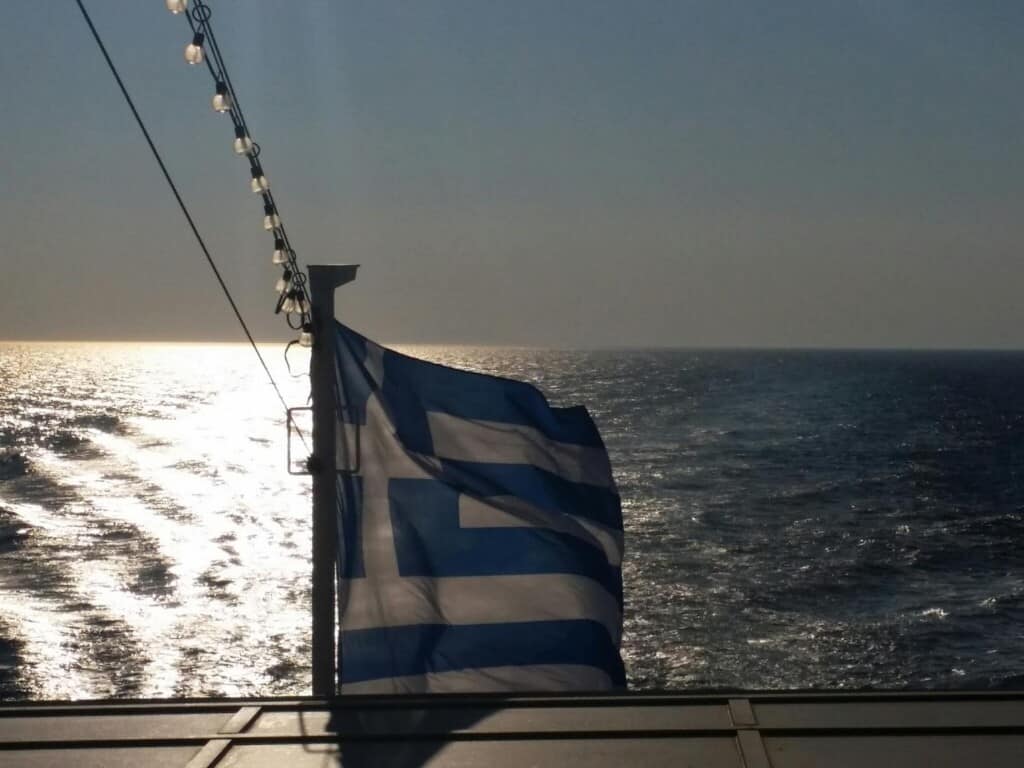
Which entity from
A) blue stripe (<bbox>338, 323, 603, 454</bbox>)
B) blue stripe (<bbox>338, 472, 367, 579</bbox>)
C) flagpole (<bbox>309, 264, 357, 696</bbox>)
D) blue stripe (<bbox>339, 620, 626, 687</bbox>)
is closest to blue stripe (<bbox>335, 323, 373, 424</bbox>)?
blue stripe (<bbox>338, 323, 603, 454</bbox>)

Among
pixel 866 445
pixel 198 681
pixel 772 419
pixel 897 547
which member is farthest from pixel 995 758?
pixel 772 419

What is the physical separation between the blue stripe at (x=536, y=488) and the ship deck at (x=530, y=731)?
2.60 meters

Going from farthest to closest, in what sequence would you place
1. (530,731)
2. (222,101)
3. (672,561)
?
(672,561) → (222,101) → (530,731)

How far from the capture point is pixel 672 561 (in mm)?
45875

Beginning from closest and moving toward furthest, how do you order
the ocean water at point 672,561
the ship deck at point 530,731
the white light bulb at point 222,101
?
the ship deck at point 530,731, the white light bulb at point 222,101, the ocean water at point 672,561

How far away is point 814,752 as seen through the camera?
6.33 metres

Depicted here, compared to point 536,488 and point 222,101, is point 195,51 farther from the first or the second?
point 536,488

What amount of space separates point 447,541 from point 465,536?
0.43 ft

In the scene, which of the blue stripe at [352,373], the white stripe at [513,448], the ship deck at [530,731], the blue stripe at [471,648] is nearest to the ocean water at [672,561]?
the blue stripe at [352,373]

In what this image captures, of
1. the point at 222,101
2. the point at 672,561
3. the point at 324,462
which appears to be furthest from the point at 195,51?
the point at 672,561

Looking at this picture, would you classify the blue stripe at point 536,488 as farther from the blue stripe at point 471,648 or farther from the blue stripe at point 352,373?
the blue stripe at point 471,648

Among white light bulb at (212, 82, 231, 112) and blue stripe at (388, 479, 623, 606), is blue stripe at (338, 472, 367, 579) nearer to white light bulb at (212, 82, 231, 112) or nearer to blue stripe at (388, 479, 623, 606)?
blue stripe at (388, 479, 623, 606)

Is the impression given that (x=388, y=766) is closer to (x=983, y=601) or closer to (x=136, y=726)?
(x=136, y=726)

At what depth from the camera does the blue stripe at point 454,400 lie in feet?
31.6
